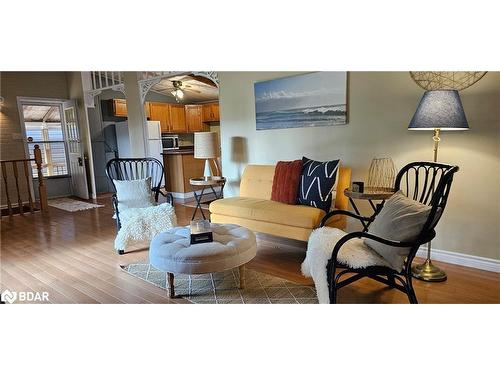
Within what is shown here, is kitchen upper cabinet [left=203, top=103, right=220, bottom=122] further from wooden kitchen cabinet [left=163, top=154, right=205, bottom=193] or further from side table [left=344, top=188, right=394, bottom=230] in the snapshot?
side table [left=344, top=188, right=394, bottom=230]

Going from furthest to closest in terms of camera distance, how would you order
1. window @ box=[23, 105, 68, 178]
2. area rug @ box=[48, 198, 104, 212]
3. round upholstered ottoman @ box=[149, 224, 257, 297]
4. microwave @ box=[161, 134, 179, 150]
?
microwave @ box=[161, 134, 179, 150] < window @ box=[23, 105, 68, 178] < area rug @ box=[48, 198, 104, 212] < round upholstered ottoman @ box=[149, 224, 257, 297]

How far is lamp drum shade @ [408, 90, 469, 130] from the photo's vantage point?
2.36 meters

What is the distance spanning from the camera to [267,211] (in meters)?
3.12

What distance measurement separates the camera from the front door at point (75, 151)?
675cm

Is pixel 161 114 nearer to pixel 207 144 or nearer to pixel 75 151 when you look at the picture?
pixel 75 151

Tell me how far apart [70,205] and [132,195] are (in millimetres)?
3286

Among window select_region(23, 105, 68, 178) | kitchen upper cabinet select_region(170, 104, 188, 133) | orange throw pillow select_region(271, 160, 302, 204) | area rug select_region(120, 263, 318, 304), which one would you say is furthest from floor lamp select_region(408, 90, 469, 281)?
window select_region(23, 105, 68, 178)

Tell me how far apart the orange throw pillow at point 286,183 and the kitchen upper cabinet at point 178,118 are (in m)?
5.37

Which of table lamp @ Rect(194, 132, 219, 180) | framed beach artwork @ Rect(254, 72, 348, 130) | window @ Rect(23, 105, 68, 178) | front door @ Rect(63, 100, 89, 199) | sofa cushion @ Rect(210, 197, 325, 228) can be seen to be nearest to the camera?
sofa cushion @ Rect(210, 197, 325, 228)

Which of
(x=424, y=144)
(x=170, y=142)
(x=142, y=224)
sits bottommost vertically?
(x=142, y=224)

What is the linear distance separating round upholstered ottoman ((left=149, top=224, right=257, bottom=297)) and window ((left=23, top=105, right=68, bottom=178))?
6061 mm

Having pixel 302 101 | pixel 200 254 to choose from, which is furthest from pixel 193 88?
pixel 200 254
